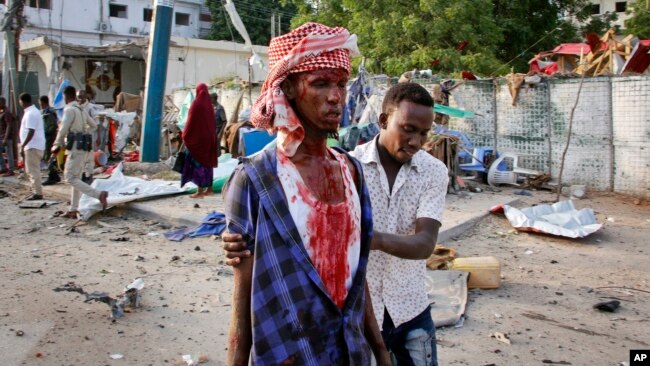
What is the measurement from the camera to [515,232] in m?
7.10

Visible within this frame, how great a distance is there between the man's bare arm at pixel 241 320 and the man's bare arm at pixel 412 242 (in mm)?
501

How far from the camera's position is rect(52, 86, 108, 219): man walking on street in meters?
7.67

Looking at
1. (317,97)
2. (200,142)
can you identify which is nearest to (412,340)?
(317,97)

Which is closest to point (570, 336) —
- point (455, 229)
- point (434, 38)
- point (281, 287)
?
point (455, 229)

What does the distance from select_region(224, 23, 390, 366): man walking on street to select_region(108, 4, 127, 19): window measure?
112 ft

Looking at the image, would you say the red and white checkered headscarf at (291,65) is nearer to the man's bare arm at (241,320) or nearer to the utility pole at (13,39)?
the man's bare arm at (241,320)

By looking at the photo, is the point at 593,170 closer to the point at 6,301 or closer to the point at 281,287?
the point at 6,301

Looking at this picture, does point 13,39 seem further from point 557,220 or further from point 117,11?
point 117,11

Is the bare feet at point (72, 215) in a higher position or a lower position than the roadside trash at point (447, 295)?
higher

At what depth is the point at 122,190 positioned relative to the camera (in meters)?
8.98

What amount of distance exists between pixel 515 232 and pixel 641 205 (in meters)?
2.96

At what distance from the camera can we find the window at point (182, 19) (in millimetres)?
36075

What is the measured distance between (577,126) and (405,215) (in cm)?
839

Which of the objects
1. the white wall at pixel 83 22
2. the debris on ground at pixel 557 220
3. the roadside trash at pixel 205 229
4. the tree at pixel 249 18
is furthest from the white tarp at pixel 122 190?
the tree at pixel 249 18
